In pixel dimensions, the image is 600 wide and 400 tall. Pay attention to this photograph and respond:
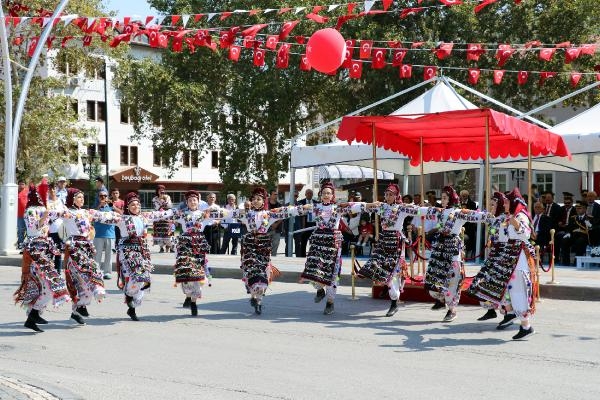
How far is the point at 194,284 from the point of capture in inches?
445

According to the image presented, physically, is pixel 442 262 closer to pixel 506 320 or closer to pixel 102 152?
pixel 506 320

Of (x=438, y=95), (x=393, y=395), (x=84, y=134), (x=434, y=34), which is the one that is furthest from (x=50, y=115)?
(x=393, y=395)

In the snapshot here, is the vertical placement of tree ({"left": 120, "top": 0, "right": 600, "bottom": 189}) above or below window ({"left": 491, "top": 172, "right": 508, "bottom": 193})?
above

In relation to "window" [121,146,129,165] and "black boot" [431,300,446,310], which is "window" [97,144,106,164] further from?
"black boot" [431,300,446,310]

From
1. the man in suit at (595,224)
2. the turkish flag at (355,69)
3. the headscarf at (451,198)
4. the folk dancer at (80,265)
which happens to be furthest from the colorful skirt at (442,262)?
the turkish flag at (355,69)

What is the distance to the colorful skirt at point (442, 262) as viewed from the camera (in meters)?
11.0

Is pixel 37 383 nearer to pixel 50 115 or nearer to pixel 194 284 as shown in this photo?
pixel 194 284

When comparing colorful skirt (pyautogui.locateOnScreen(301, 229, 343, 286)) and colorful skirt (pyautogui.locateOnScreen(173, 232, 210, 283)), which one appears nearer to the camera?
colorful skirt (pyautogui.locateOnScreen(173, 232, 210, 283))

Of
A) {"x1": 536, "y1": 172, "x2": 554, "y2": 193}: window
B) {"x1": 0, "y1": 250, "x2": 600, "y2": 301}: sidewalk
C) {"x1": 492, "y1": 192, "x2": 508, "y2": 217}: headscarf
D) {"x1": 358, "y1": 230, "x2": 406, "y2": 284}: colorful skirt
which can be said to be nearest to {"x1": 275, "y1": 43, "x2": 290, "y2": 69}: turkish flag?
{"x1": 0, "y1": 250, "x2": 600, "y2": 301}: sidewalk

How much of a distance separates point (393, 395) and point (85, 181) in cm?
5357

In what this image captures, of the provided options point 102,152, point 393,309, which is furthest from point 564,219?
point 102,152

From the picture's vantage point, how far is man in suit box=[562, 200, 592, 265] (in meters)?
17.8

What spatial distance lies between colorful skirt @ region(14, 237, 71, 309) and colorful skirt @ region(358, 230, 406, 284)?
3992 mm

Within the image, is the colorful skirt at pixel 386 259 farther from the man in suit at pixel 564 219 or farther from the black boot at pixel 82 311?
the man in suit at pixel 564 219
